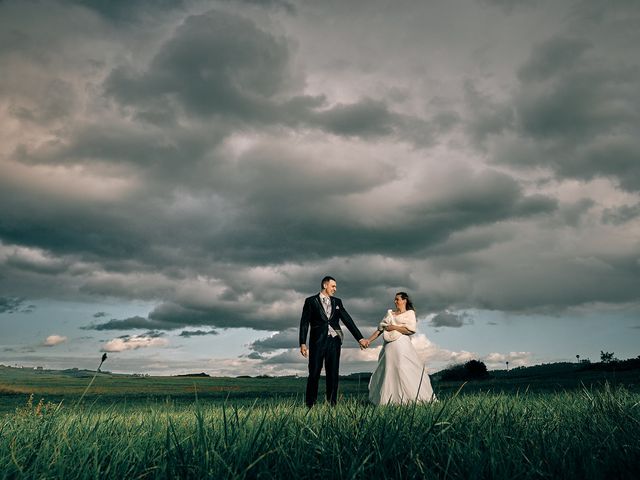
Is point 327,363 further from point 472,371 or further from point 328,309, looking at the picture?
point 472,371

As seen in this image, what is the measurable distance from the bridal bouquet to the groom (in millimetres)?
997

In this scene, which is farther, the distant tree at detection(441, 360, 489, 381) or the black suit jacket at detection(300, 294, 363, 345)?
the distant tree at detection(441, 360, 489, 381)

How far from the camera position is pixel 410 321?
39.1ft

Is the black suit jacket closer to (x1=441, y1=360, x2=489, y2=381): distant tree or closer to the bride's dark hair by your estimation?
the bride's dark hair

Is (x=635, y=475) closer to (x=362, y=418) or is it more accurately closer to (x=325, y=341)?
(x=362, y=418)

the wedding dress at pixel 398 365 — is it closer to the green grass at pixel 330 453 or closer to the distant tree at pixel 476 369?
the green grass at pixel 330 453

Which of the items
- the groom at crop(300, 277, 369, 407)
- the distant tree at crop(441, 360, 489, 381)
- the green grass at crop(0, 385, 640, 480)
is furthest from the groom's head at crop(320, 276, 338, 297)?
the distant tree at crop(441, 360, 489, 381)


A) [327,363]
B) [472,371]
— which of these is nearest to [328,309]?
[327,363]

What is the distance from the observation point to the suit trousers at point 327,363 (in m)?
11.5

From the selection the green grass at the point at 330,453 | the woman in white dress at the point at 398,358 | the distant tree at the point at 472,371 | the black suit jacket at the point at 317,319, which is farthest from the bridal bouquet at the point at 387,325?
the distant tree at the point at 472,371

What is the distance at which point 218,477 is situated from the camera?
2703mm

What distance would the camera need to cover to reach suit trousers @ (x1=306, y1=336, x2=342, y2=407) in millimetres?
11492

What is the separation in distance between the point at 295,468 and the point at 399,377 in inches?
361

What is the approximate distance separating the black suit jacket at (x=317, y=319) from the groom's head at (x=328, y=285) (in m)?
0.25
